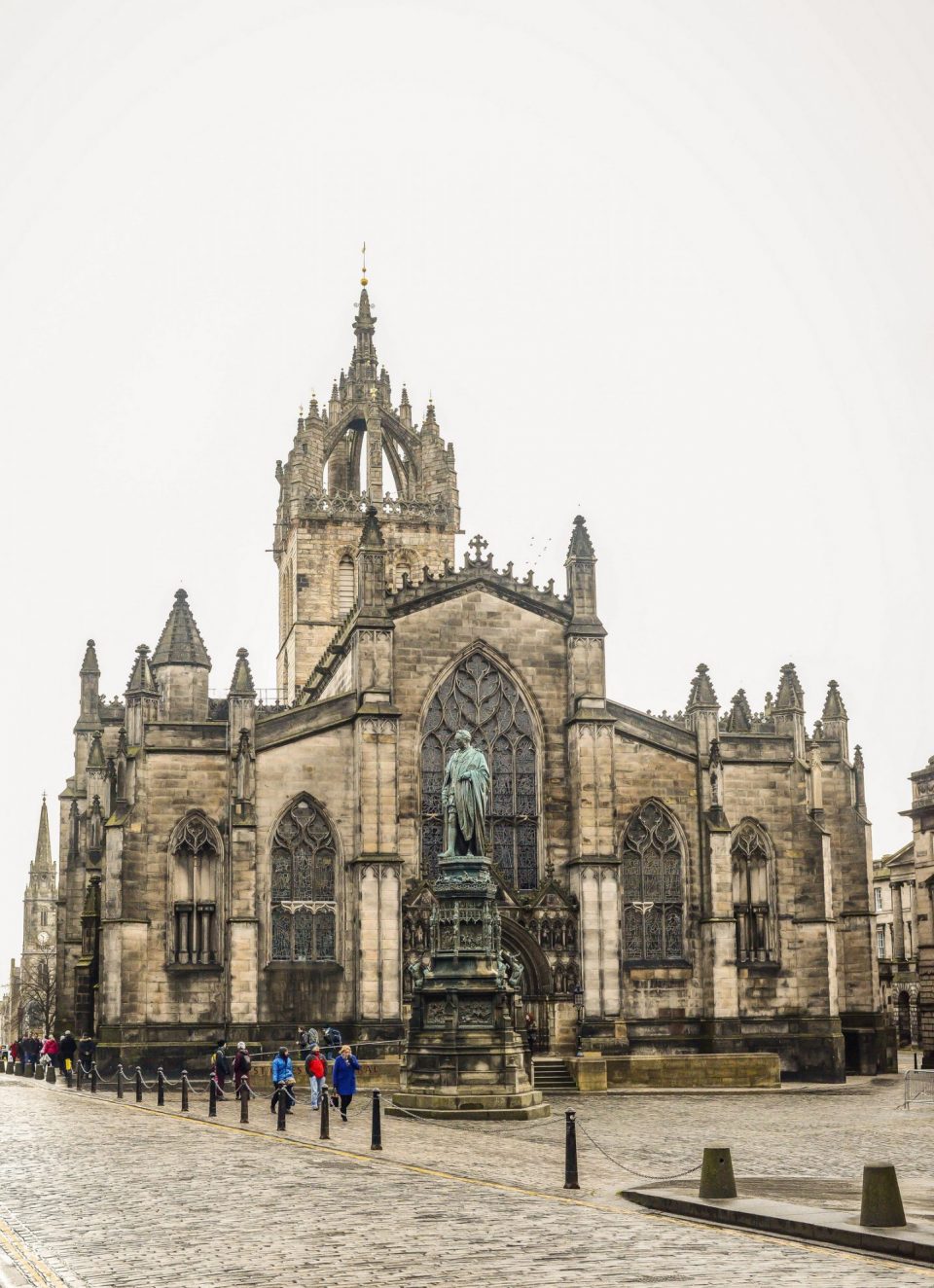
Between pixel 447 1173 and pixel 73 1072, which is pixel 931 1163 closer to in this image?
pixel 447 1173

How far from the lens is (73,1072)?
150ft

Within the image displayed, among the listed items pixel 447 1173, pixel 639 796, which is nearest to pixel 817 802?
pixel 639 796

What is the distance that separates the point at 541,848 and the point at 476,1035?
48.2 ft

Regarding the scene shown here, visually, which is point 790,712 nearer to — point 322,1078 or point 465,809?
point 465,809

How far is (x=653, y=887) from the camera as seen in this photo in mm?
46188

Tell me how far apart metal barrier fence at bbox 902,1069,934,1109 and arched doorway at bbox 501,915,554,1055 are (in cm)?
937

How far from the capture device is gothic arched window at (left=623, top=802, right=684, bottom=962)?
45781 millimetres

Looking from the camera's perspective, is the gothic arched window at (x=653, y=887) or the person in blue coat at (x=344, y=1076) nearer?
the person in blue coat at (x=344, y=1076)

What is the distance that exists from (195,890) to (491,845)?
26.6ft

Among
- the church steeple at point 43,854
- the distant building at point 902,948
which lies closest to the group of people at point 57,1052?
the distant building at point 902,948

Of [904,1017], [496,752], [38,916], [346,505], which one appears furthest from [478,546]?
[38,916]

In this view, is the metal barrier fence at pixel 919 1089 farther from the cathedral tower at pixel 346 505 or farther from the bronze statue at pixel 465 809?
the cathedral tower at pixel 346 505

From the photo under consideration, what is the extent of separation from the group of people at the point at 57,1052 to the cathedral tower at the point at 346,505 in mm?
17748

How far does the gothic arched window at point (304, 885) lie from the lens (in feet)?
143
